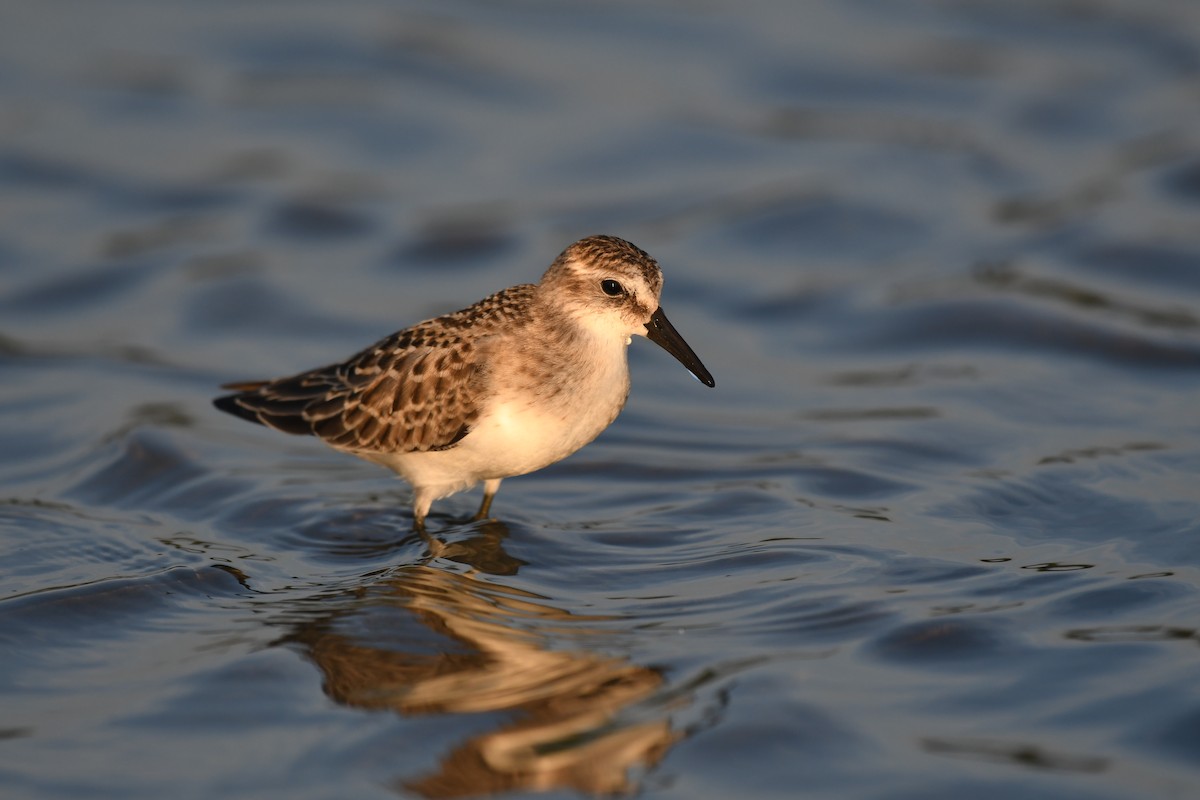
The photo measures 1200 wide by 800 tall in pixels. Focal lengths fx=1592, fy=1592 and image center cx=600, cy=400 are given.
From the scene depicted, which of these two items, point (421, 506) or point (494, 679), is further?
point (421, 506)

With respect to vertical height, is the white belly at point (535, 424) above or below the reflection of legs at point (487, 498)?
above

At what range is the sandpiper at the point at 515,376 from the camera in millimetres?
8469

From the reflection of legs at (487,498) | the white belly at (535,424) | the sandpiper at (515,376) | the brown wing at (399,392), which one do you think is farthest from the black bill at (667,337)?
the reflection of legs at (487,498)

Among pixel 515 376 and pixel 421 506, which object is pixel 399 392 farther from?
pixel 515 376

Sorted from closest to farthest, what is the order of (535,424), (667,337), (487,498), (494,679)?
1. (494,679)
2. (535,424)
3. (667,337)
4. (487,498)

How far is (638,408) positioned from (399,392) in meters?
2.60

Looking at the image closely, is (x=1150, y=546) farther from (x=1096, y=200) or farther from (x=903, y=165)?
(x=903, y=165)

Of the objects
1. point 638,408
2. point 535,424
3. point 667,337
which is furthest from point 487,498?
point 638,408

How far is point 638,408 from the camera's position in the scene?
1115cm

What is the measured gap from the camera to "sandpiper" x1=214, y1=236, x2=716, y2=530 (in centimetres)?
847

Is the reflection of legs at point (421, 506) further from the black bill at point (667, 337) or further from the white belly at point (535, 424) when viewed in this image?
the black bill at point (667, 337)

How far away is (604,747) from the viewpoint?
6500 millimetres

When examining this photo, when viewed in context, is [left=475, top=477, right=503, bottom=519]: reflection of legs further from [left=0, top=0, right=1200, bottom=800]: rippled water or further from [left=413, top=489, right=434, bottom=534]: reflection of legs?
[left=413, top=489, right=434, bottom=534]: reflection of legs

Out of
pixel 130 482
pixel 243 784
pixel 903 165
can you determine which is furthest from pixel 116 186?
pixel 243 784
